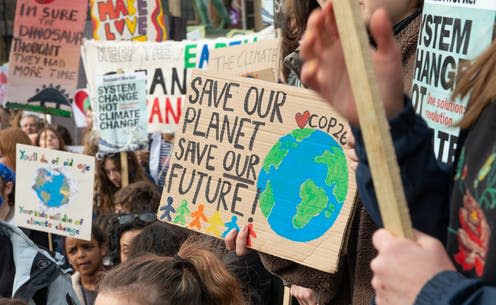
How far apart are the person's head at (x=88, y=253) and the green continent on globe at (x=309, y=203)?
265cm

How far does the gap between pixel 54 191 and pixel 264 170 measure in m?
2.60

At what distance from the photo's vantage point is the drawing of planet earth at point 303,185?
270cm

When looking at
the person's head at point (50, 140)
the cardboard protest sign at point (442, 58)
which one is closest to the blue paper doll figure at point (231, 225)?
the cardboard protest sign at point (442, 58)

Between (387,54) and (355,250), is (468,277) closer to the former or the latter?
(387,54)

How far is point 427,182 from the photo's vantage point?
4.83 feet

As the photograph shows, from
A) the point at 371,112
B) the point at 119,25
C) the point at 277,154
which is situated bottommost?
the point at 119,25

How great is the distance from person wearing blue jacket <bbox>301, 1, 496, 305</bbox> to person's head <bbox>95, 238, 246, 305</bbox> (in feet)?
4.83

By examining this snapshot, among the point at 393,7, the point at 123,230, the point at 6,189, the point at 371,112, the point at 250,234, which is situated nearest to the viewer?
the point at 371,112

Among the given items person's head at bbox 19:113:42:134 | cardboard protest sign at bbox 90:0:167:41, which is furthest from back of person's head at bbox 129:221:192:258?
person's head at bbox 19:113:42:134

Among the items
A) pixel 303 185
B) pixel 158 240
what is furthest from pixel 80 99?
pixel 303 185

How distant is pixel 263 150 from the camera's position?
2920 millimetres

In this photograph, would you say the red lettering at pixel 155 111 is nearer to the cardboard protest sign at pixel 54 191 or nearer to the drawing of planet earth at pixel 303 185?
the cardboard protest sign at pixel 54 191

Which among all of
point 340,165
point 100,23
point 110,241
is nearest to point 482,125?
point 340,165

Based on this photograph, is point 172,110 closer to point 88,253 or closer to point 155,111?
point 155,111
